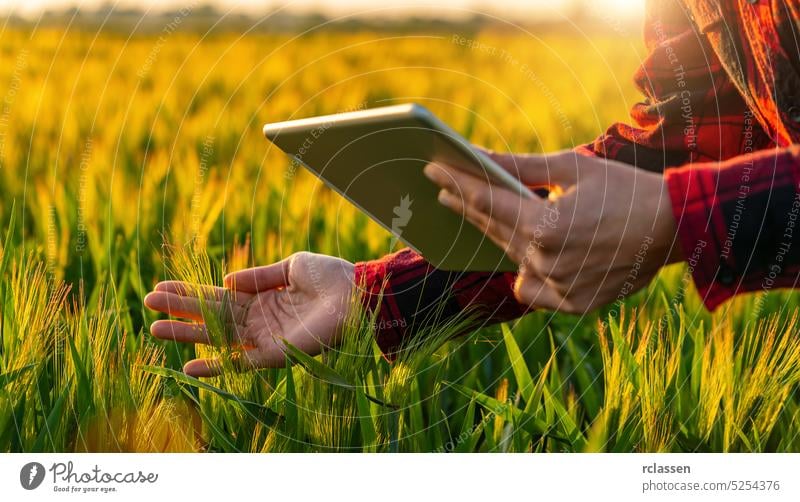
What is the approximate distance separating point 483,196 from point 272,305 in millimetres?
418

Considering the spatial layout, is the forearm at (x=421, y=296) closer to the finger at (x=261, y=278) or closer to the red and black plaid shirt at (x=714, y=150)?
the red and black plaid shirt at (x=714, y=150)

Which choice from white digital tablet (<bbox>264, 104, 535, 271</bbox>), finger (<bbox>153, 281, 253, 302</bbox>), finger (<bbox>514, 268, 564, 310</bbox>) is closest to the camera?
white digital tablet (<bbox>264, 104, 535, 271</bbox>)

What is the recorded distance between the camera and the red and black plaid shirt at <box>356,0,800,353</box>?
37.1 inches

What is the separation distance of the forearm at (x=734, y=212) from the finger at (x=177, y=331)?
0.56 meters

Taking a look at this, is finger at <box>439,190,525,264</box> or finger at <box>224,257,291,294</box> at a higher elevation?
finger at <box>439,190,525,264</box>

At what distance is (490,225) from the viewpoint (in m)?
0.95

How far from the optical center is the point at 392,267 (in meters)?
1.18

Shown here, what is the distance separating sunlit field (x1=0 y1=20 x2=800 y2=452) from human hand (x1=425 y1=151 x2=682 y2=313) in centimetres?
16

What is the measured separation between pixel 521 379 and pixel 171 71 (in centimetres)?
111

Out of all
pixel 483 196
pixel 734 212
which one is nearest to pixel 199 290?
pixel 483 196

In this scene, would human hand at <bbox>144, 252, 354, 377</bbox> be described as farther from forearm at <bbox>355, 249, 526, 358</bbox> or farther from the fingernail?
the fingernail

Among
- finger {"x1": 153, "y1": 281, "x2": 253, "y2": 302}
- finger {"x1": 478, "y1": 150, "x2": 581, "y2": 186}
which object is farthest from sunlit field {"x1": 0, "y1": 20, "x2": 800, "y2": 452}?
finger {"x1": 478, "y1": 150, "x2": 581, "y2": 186}
